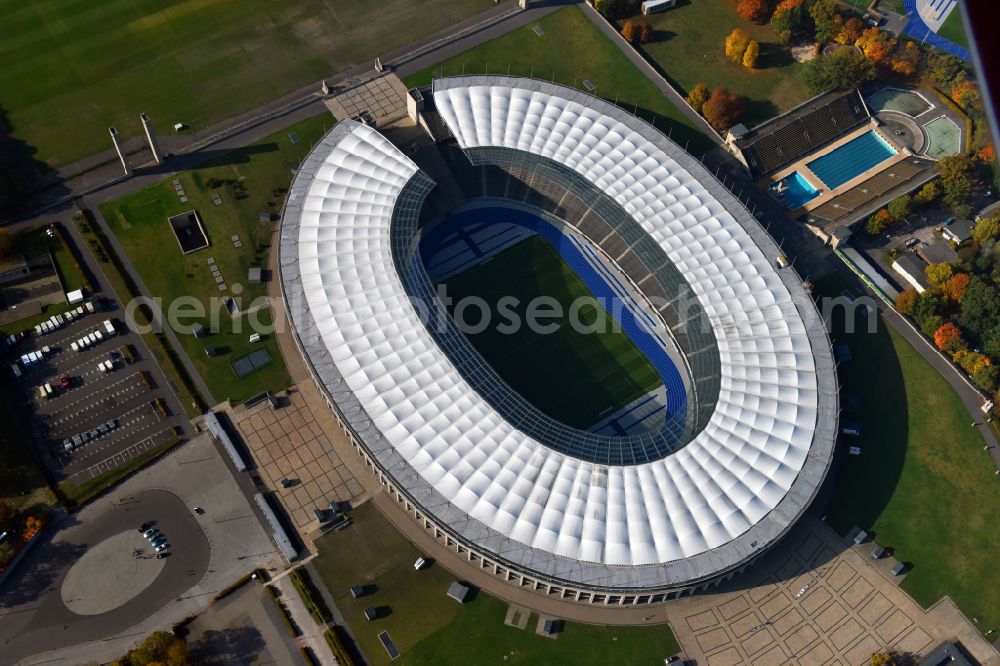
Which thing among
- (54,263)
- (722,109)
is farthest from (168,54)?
(722,109)

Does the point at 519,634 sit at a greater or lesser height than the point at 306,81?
lesser

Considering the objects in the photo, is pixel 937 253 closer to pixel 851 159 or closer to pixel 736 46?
pixel 851 159

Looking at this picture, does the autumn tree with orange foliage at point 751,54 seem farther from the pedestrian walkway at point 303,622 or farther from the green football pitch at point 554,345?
the pedestrian walkway at point 303,622

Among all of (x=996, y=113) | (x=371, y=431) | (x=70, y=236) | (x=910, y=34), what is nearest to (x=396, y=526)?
(x=371, y=431)

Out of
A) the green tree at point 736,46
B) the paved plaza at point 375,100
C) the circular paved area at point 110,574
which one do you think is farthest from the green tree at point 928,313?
the circular paved area at point 110,574

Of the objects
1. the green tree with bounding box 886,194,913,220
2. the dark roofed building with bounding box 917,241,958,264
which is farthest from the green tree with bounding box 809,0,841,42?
the dark roofed building with bounding box 917,241,958,264

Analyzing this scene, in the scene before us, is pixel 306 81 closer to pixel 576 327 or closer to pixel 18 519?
Answer: pixel 576 327
